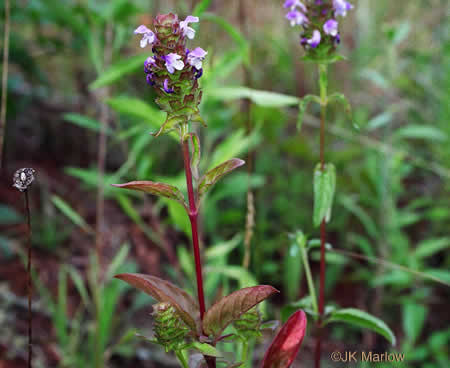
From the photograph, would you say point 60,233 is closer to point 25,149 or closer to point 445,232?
point 25,149

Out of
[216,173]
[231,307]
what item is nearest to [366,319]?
[231,307]

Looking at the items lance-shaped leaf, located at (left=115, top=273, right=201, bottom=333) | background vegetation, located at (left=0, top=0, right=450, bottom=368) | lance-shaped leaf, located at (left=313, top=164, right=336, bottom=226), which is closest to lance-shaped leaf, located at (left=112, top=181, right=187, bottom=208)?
lance-shaped leaf, located at (left=115, top=273, right=201, bottom=333)

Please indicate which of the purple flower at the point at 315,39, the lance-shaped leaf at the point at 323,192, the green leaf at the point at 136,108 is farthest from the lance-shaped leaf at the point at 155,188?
the green leaf at the point at 136,108

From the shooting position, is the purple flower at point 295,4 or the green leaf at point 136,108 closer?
the purple flower at point 295,4

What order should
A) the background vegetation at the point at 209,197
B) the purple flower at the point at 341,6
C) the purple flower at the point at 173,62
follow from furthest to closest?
the background vegetation at the point at 209,197, the purple flower at the point at 341,6, the purple flower at the point at 173,62

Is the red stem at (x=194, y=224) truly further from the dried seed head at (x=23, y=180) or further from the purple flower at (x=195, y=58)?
the dried seed head at (x=23, y=180)

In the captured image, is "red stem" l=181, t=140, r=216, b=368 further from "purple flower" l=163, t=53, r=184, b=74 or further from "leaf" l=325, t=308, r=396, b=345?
"leaf" l=325, t=308, r=396, b=345

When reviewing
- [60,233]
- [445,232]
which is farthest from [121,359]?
[445,232]
